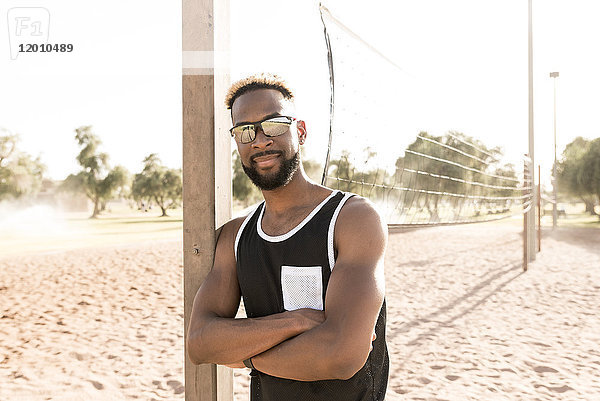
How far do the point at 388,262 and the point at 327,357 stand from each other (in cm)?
1029

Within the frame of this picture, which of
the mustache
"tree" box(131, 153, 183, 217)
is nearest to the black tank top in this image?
the mustache

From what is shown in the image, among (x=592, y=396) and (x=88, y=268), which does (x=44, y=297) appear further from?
(x=592, y=396)

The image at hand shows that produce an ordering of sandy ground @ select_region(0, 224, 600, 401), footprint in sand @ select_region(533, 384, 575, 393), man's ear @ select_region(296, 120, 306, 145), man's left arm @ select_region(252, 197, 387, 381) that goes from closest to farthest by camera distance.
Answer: man's left arm @ select_region(252, 197, 387, 381)
man's ear @ select_region(296, 120, 306, 145)
footprint in sand @ select_region(533, 384, 575, 393)
sandy ground @ select_region(0, 224, 600, 401)

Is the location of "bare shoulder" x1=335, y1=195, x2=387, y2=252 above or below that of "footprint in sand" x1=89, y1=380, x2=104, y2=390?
above

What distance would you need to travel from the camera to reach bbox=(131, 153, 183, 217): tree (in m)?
33.7

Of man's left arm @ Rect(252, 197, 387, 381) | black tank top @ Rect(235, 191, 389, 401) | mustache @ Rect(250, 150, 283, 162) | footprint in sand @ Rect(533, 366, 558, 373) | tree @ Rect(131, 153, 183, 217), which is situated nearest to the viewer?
man's left arm @ Rect(252, 197, 387, 381)

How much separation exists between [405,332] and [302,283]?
→ 4.38m

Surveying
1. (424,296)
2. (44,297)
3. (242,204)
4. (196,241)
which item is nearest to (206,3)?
(196,241)

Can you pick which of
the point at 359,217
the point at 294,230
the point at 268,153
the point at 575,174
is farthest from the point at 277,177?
the point at 575,174

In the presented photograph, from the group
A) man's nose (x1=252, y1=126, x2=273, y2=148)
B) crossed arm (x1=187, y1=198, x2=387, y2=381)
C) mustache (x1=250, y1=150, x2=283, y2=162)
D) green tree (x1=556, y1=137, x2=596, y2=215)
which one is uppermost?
green tree (x1=556, y1=137, x2=596, y2=215)

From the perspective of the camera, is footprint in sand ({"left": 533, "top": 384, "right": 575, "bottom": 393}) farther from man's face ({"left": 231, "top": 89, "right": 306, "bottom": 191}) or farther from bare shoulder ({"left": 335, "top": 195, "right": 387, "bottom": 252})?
man's face ({"left": 231, "top": 89, "right": 306, "bottom": 191})

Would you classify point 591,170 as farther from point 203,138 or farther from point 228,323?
point 228,323

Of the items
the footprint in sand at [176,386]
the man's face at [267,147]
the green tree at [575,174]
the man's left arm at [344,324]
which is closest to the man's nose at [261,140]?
the man's face at [267,147]

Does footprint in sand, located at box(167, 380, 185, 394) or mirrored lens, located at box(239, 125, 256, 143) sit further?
footprint in sand, located at box(167, 380, 185, 394)
